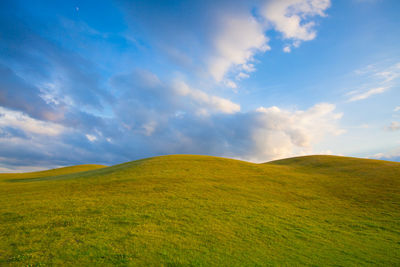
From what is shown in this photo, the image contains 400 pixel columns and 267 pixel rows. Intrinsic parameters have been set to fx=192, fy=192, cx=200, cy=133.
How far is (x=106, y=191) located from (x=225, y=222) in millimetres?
16246

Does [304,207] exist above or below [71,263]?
above

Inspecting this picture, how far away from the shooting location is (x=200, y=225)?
1611cm

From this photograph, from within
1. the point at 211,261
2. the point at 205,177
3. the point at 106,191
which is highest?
the point at 205,177

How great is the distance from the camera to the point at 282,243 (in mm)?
14539

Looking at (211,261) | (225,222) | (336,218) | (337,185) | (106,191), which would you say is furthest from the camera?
(337,185)

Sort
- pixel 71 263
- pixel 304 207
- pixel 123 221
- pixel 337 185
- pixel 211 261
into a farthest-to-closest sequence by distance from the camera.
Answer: pixel 337 185 → pixel 304 207 → pixel 123 221 → pixel 211 261 → pixel 71 263

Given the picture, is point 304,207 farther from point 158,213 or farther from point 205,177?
point 158,213

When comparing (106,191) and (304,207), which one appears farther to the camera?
(106,191)

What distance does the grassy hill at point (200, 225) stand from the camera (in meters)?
11.9

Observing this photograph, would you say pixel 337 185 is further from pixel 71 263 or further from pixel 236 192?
pixel 71 263

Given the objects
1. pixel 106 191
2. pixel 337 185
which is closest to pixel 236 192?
pixel 106 191

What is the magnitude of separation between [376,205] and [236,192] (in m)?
17.6

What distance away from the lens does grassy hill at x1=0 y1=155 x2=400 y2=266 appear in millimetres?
11883

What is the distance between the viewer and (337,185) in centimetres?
3284
